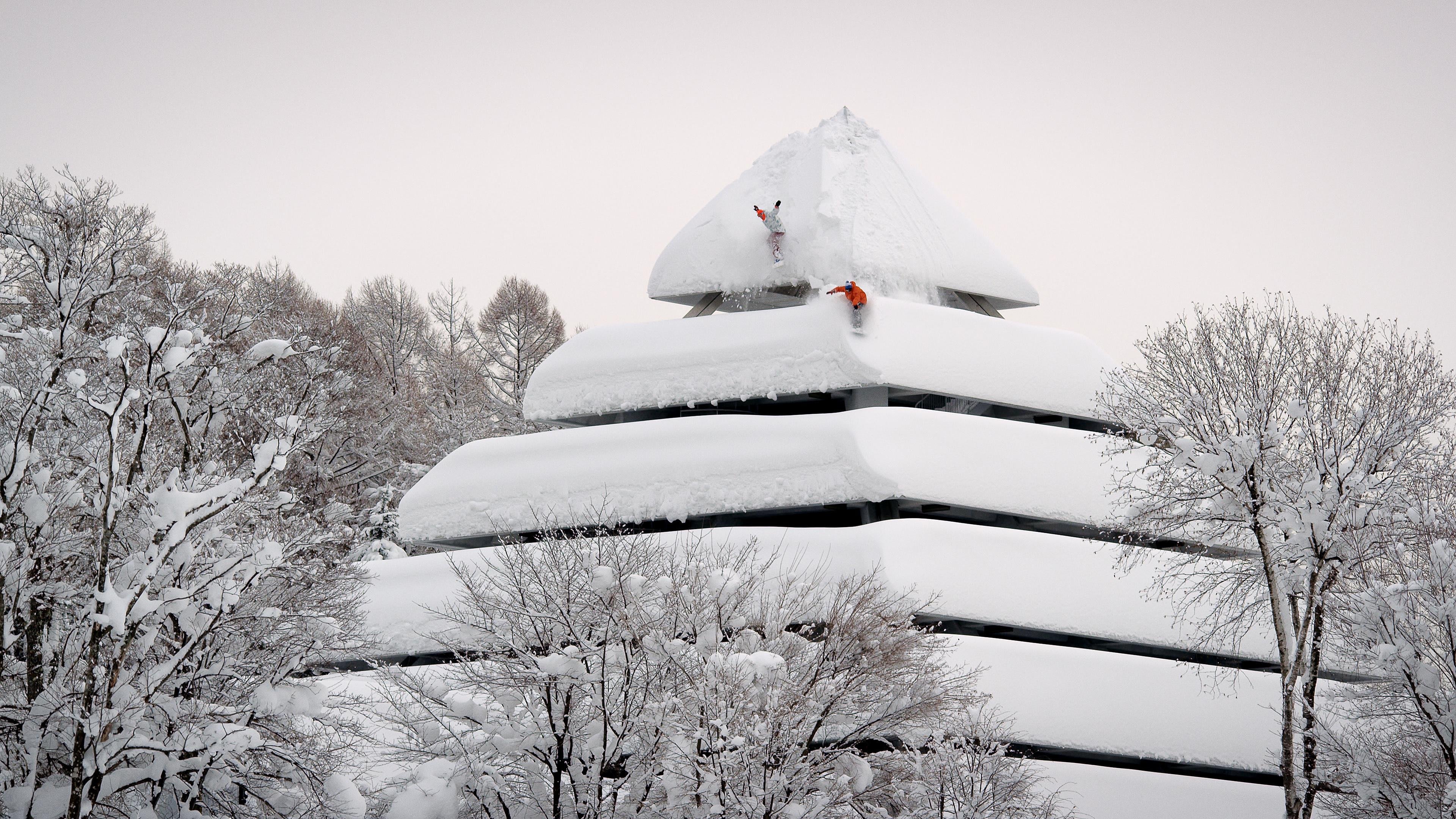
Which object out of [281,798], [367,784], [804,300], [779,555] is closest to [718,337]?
[804,300]

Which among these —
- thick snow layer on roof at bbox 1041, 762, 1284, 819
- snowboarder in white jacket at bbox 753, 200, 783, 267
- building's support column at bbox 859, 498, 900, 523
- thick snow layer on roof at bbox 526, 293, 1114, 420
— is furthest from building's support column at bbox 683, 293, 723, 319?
thick snow layer on roof at bbox 1041, 762, 1284, 819

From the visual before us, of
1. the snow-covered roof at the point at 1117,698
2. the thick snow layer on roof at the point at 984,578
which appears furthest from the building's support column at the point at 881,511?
the snow-covered roof at the point at 1117,698

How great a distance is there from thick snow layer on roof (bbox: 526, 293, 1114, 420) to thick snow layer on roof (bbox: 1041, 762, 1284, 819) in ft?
26.2

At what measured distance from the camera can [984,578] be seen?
23.5m

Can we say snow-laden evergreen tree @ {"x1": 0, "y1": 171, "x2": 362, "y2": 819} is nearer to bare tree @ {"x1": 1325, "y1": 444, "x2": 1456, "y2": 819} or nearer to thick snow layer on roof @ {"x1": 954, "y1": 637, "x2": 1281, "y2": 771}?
thick snow layer on roof @ {"x1": 954, "y1": 637, "x2": 1281, "y2": 771}

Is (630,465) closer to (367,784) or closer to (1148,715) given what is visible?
(367,784)

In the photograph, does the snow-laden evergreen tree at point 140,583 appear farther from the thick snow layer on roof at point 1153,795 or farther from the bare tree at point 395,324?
the bare tree at point 395,324

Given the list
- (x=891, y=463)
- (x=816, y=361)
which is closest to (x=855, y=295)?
(x=816, y=361)

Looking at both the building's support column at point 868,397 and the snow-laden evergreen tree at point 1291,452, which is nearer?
the snow-laden evergreen tree at point 1291,452

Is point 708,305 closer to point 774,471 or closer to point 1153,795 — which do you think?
point 774,471

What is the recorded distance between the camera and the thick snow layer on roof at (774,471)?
80.2ft

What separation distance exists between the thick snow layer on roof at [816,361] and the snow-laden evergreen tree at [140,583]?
7985 millimetres

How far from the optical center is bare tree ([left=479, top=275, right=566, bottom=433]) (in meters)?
48.2

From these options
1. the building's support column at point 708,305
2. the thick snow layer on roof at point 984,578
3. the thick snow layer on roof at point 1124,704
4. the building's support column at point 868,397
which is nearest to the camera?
the thick snow layer on roof at point 1124,704
